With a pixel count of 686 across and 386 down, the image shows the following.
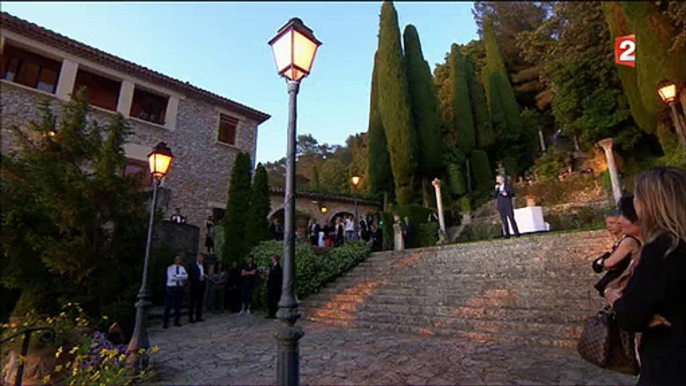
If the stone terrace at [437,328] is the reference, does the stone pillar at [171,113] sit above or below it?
above

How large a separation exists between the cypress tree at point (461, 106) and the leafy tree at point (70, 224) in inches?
787

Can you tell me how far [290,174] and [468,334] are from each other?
4798 millimetres

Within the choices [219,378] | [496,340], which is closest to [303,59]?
[219,378]

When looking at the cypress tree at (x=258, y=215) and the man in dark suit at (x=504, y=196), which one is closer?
the man in dark suit at (x=504, y=196)

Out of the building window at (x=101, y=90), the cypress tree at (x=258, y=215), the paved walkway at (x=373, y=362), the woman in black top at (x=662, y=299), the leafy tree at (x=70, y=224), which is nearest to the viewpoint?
the woman in black top at (x=662, y=299)

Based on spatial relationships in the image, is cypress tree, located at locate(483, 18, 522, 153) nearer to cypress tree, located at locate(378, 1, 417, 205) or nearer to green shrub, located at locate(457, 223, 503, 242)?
cypress tree, located at locate(378, 1, 417, 205)

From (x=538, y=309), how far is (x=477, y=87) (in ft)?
69.7

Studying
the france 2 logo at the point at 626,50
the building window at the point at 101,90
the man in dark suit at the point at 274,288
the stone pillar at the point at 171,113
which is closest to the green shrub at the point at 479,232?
the france 2 logo at the point at 626,50

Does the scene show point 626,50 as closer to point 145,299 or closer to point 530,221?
point 530,221

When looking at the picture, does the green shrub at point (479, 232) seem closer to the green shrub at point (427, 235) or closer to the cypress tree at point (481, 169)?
the green shrub at point (427, 235)

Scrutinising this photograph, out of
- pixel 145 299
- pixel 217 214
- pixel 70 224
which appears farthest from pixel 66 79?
pixel 145 299

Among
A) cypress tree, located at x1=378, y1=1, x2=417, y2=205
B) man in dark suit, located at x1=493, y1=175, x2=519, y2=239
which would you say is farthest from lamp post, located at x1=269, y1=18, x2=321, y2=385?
cypress tree, located at x1=378, y1=1, x2=417, y2=205

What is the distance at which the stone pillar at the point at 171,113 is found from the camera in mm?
16047

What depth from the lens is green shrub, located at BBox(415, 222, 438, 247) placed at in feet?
50.3
